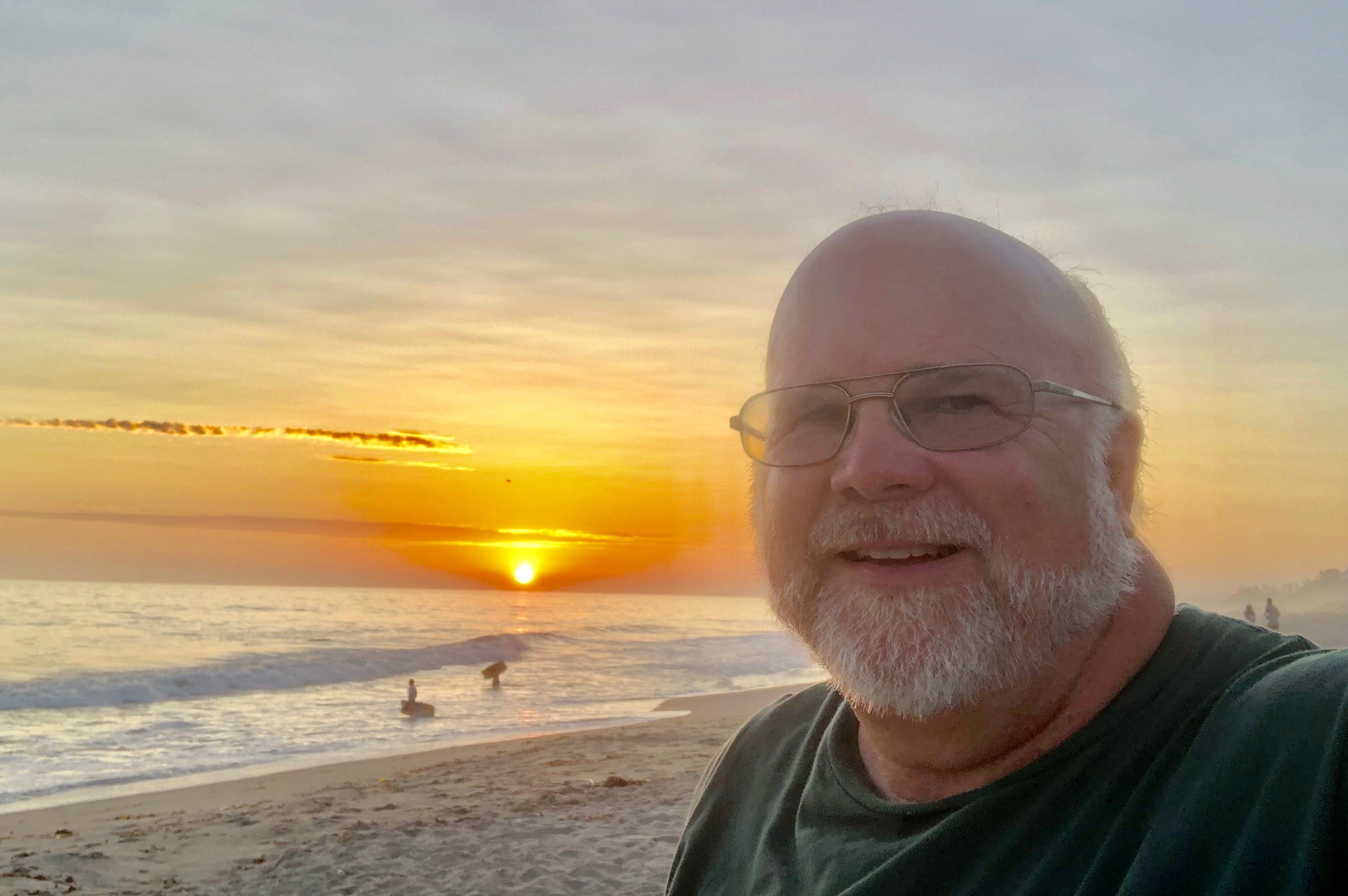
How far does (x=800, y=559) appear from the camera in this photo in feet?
5.18

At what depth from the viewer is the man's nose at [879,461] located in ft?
4.73

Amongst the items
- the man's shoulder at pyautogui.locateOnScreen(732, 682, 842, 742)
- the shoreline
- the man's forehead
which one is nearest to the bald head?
the man's forehead

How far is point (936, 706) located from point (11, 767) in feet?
51.5

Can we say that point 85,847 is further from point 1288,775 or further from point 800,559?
point 1288,775

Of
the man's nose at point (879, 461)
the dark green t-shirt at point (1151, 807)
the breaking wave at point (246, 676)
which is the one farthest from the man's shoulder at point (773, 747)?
the breaking wave at point (246, 676)

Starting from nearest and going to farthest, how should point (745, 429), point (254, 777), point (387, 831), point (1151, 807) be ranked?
point (1151, 807), point (745, 429), point (387, 831), point (254, 777)

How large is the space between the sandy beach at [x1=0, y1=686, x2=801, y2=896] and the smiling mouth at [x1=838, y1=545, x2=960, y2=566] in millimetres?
5654

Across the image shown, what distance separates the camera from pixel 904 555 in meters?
1.46

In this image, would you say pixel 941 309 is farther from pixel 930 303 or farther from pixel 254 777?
pixel 254 777

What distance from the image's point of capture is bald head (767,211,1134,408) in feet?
4.97

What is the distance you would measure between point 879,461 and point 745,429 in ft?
1.38

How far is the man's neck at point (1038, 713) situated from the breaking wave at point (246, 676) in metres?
22.4

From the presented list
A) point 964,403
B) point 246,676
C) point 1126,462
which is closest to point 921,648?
point 964,403

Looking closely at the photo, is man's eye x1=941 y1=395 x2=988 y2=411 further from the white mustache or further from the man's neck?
the man's neck
